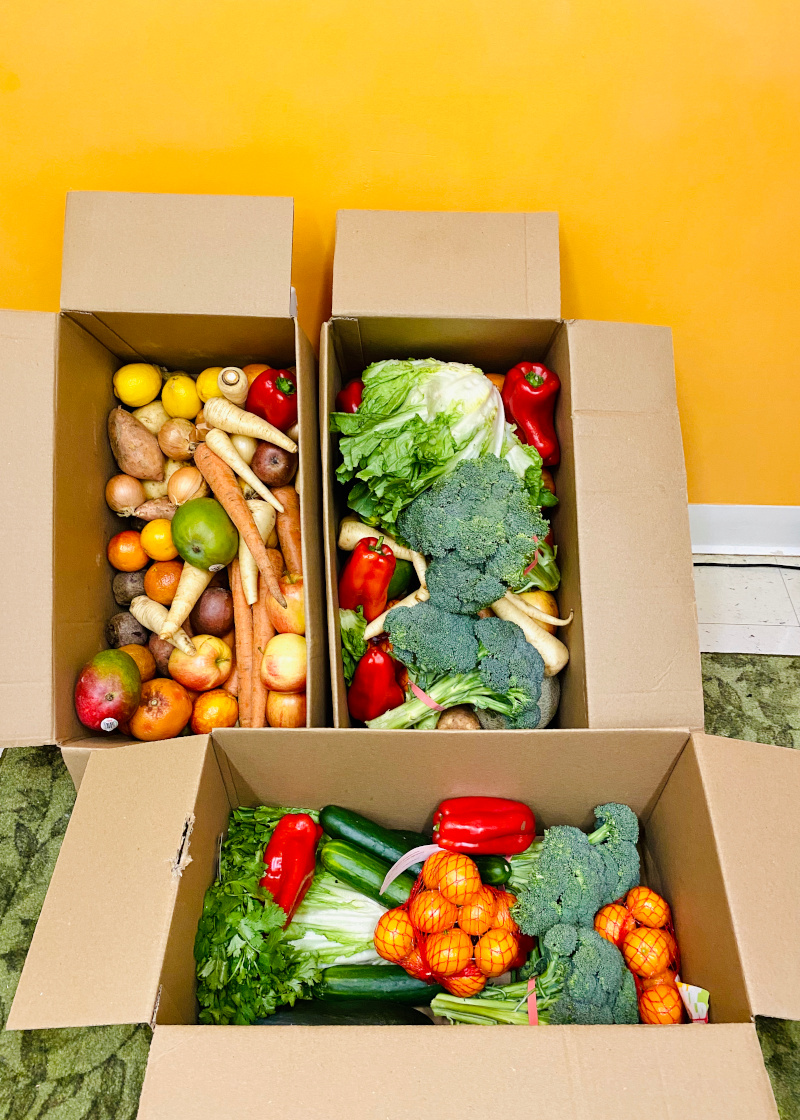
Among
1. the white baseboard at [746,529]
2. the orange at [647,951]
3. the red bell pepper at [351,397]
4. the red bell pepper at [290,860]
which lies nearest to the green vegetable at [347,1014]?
the red bell pepper at [290,860]

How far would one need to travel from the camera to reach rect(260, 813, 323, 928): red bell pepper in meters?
1.15

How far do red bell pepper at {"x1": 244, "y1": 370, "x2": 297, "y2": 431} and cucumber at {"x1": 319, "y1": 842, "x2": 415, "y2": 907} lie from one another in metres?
0.78

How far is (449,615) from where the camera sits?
4.07 feet

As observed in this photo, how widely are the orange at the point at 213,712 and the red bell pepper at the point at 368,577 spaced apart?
0.28m

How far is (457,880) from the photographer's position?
3.63 ft

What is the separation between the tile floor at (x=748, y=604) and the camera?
1851mm

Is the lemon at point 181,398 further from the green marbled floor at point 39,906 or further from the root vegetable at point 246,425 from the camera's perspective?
the green marbled floor at point 39,906

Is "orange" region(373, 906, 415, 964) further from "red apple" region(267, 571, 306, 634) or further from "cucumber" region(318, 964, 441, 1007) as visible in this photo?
"red apple" region(267, 571, 306, 634)

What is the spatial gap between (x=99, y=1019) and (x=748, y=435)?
68.9 inches

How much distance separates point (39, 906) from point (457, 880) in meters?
0.92

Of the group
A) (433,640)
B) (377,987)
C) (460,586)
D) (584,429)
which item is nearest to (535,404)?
(584,429)

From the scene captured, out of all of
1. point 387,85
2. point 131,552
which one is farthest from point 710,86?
point 131,552

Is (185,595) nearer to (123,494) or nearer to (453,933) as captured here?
(123,494)

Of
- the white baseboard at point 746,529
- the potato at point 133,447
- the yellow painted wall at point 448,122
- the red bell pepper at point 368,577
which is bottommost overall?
the red bell pepper at point 368,577
